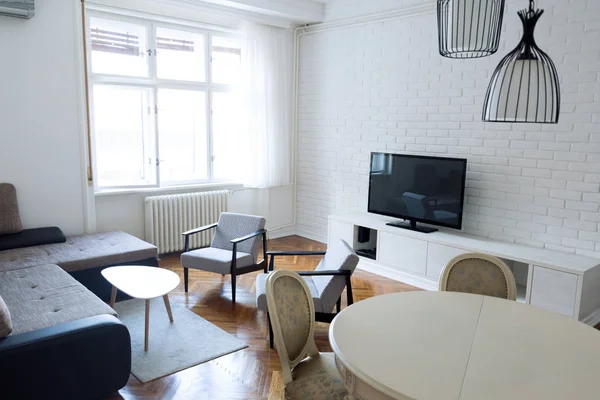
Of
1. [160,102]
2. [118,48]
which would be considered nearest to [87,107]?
[118,48]

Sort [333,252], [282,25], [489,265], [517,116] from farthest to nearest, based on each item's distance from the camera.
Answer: [282,25] → [333,252] → [489,265] → [517,116]

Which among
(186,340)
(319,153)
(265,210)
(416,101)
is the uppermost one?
(416,101)

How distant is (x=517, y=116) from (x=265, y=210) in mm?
4629

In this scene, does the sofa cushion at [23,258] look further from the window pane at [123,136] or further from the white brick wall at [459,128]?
the white brick wall at [459,128]

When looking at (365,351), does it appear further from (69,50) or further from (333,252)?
(69,50)

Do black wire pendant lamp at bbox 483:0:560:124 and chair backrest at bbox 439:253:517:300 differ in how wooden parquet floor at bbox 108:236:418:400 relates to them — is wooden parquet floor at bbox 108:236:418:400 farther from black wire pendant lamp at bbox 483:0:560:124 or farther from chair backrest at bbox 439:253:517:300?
black wire pendant lamp at bbox 483:0:560:124

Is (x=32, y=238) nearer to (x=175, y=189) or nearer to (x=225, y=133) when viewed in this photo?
(x=175, y=189)

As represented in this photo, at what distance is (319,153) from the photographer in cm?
617

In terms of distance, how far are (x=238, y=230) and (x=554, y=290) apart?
2.68 metres

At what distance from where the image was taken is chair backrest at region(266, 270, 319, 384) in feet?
7.23

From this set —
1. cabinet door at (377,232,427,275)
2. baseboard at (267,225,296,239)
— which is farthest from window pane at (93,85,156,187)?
cabinet door at (377,232,427,275)

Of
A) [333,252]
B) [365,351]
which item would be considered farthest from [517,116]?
[333,252]

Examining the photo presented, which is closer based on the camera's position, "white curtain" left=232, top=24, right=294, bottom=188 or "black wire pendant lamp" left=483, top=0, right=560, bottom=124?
"black wire pendant lamp" left=483, top=0, right=560, bottom=124

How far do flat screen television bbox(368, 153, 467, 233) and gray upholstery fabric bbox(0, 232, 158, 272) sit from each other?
2.35 meters
